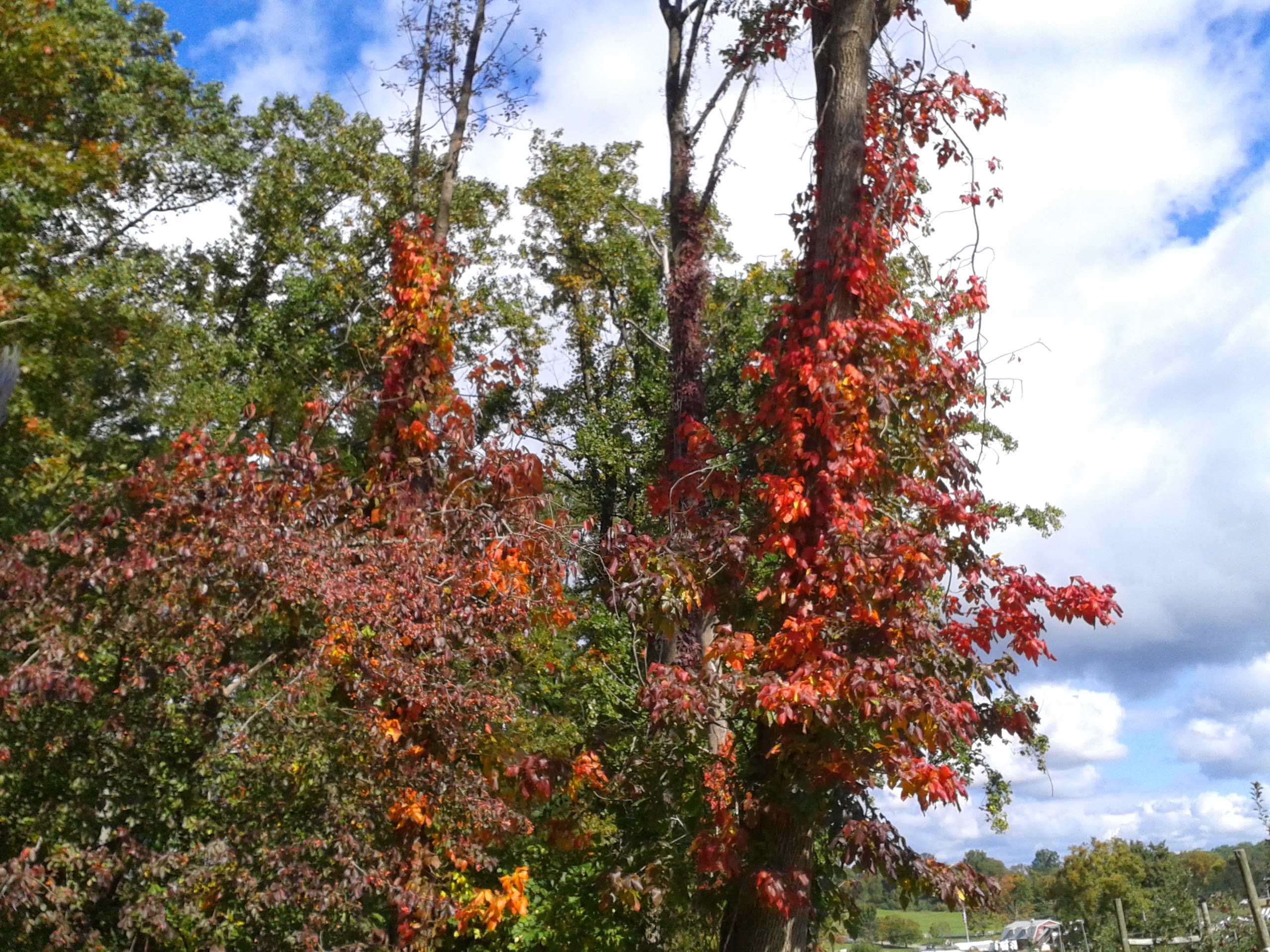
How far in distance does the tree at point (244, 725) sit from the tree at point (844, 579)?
4.55 feet

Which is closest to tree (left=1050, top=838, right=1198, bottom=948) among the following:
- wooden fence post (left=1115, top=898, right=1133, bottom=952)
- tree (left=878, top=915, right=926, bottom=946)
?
wooden fence post (left=1115, top=898, right=1133, bottom=952)

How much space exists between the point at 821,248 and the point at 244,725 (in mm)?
4993

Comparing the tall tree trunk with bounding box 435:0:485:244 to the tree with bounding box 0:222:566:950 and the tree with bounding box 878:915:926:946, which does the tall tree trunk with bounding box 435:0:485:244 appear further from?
the tree with bounding box 878:915:926:946

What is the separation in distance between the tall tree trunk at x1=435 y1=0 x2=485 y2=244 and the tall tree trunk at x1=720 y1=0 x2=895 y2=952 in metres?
4.18

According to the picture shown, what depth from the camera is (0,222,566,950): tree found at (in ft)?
21.5

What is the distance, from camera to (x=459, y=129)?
12141mm

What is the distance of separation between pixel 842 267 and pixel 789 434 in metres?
1.24

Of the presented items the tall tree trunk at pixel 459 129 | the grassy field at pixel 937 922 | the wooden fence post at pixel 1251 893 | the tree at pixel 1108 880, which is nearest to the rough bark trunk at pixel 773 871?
the wooden fence post at pixel 1251 893

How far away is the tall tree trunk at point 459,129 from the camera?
11.1 m

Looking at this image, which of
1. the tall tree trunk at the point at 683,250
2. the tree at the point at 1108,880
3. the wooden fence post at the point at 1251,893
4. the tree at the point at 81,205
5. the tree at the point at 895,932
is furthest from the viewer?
the tree at the point at 895,932

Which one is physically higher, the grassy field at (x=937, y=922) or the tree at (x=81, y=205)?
the tree at (x=81, y=205)

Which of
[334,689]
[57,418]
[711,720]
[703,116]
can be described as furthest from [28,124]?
[711,720]

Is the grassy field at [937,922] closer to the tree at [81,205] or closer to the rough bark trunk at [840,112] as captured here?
the tree at [81,205]

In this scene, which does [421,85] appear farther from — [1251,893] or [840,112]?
[1251,893]
